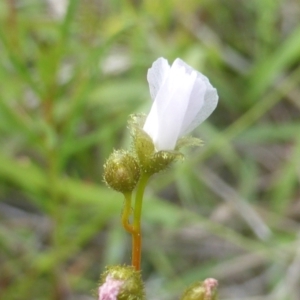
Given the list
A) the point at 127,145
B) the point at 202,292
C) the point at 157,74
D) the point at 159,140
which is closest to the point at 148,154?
the point at 159,140

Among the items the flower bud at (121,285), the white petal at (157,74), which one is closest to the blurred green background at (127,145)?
the white petal at (157,74)

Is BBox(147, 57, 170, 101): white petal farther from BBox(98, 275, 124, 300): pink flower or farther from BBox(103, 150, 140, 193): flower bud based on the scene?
BBox(98, 275, 124, 300): pink flower

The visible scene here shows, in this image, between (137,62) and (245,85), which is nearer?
(137,62)

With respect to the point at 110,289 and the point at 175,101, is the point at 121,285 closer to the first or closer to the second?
the point at 110,289

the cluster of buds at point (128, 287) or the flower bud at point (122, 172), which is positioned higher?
the flower bud at point (122, 172)

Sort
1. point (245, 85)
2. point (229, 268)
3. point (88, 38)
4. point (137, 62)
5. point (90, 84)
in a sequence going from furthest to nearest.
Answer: point (245, 85) < point (137, 62) < point (88, 38) < point (229, 268) < point (90, 84)

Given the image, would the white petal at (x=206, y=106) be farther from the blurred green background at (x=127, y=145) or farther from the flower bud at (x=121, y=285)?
the blurred green background at (x=127, y=145)

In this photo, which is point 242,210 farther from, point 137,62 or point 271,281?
point 137,62

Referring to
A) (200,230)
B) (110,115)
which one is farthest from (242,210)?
(110,115)
